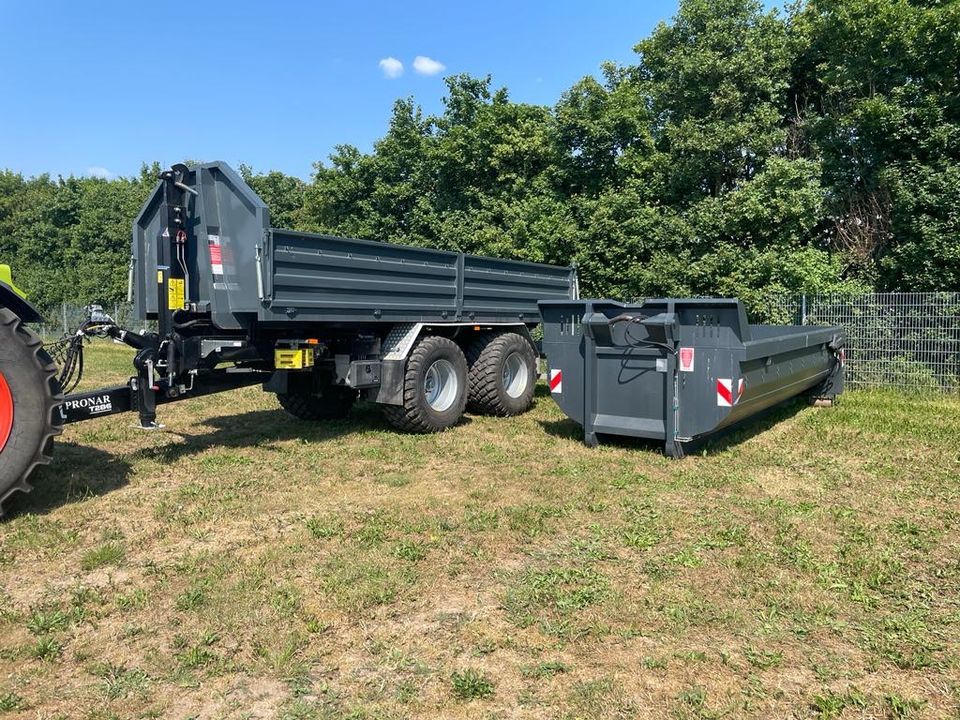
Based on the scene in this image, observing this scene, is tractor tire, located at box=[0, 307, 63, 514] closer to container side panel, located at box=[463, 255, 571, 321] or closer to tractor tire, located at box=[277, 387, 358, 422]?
tractor tire, located at box=[277, 387, 358, 422]

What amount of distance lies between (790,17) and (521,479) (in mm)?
15016

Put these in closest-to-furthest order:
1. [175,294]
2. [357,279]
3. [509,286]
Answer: [175,294]
[357,279]
[509,286]

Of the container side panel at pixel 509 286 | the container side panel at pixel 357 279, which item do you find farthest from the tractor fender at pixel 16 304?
the container side panel at pixel 509 286

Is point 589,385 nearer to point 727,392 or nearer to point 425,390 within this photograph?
point 727,392

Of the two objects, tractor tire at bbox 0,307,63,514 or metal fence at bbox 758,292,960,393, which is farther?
metal fence at bbox 758,292,960,393

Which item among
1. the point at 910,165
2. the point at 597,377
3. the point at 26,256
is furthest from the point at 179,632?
the point at 26,256

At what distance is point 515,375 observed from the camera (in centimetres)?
924

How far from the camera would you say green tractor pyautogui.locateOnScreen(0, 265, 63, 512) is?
4449 mm

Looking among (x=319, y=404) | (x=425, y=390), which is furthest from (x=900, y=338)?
(x=319, y=404)

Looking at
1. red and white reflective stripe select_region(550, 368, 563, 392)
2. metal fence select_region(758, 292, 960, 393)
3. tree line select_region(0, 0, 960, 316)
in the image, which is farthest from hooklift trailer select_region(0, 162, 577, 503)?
tree line select_region(0, 0, 960, 316)

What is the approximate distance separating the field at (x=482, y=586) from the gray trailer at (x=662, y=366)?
0.48 m

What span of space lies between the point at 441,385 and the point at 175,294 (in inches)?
121

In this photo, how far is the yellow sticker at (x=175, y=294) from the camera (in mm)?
6188

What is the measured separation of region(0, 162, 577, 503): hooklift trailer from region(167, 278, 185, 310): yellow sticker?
0.5 inches
